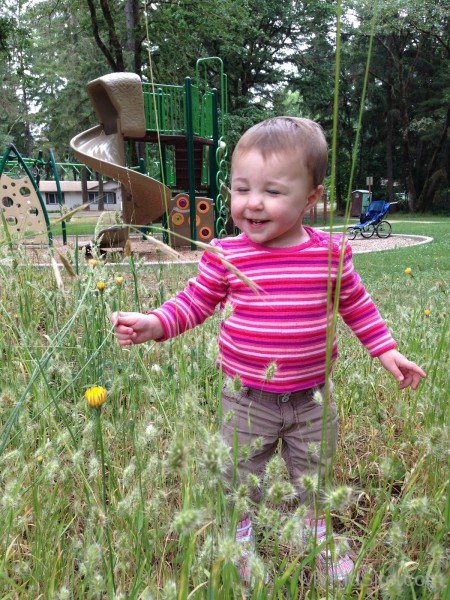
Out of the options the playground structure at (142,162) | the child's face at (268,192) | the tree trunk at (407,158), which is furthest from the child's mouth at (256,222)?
the tree trunk at (407,158)

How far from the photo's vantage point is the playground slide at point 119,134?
8.59m

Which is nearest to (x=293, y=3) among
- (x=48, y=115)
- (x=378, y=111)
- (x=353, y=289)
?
(x=378, y=111)

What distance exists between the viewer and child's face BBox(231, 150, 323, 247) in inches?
56.9

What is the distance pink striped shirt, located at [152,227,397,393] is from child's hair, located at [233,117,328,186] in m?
0.23

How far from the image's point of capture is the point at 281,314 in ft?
5.05

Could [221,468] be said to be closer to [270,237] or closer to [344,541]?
[344,541]

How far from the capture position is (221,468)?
670 mm

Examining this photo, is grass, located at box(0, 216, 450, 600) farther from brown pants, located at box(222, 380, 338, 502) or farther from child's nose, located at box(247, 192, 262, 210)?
child's nose, located at box(247, 192, 262, 210)

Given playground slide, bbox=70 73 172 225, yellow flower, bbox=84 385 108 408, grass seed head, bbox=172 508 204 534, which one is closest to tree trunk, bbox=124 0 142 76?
playground slide, bbox=70 73 172 225

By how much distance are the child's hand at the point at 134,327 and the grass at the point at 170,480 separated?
0.07m

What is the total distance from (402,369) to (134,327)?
2.31 ft

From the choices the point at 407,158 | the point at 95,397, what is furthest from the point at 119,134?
the point at 407,158

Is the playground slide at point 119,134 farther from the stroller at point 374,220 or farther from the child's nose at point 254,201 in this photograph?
the stroller at point 374,220

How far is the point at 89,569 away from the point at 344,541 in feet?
1.22
